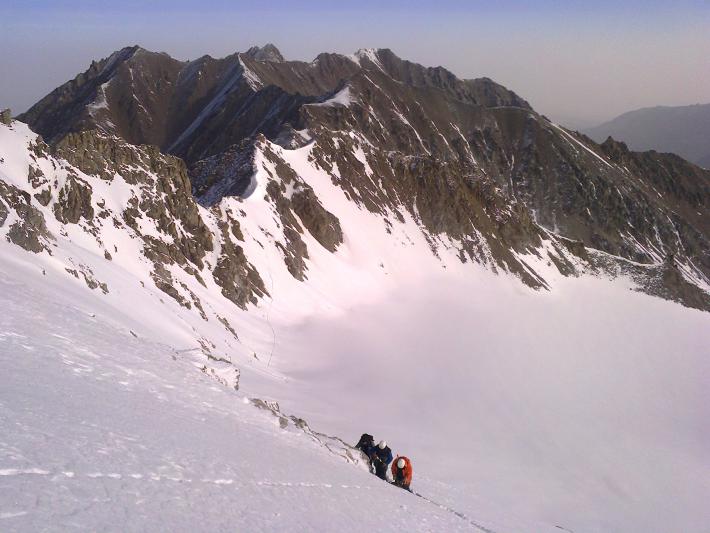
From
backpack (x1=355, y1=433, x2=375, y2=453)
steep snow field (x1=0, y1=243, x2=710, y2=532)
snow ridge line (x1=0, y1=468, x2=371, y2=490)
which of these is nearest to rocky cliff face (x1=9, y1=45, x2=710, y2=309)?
steep snow field (x1=0, y1=243, x2=710, y2=532)

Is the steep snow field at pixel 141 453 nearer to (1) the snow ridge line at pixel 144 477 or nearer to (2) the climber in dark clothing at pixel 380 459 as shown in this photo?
(1) the snow ridge line at pixel 144 477

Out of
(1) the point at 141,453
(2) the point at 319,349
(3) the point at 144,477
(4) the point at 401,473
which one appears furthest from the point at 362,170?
(3) the point at 144,477

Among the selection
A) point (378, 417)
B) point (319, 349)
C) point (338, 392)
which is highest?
point (319, 349)

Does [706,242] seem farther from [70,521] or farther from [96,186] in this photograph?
[70,521]

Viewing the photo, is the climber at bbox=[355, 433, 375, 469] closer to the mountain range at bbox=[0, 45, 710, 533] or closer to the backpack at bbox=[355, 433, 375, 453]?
the backpack at bbox=[355, 433, 375, 453]

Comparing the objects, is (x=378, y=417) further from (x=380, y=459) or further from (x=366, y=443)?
(x=380, y=459)

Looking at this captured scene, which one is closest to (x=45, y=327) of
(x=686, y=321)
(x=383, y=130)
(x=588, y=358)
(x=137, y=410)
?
(x=137, y=410)

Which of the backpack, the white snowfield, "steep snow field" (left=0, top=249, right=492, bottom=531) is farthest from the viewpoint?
the backpack
